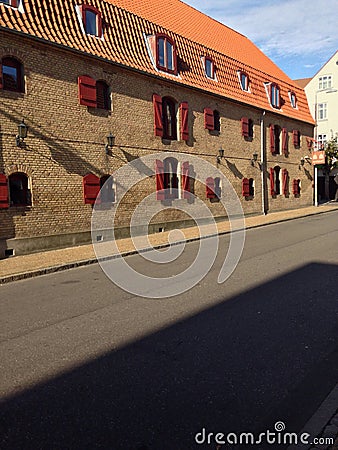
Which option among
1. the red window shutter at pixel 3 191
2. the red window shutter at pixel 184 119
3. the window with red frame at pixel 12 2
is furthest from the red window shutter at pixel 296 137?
the red window shutter at pixel 3 191

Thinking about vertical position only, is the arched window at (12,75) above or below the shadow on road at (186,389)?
above

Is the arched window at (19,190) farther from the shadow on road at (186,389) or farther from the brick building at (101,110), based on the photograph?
the shadow on road at (186,389)

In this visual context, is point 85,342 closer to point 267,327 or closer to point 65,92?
point 267,327

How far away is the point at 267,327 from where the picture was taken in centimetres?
493

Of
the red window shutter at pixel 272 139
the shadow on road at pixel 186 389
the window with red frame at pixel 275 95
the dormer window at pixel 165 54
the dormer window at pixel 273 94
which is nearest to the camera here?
the shadow on road at pixel 186 389

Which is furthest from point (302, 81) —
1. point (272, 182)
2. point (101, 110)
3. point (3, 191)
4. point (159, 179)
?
point (3, 191)

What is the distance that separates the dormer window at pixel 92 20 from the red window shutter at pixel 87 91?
1936mm

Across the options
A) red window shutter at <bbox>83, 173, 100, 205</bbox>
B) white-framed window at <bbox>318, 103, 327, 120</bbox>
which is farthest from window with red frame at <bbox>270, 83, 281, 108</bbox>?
white-framed window at <bbox>318, 103, 327, 120</bbox>

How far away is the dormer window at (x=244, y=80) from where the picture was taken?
21.2 metres

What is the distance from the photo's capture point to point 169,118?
1670 cm

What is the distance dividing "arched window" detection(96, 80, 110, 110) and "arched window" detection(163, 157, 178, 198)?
141 inches

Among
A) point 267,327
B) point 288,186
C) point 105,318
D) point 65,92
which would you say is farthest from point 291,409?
point 288,186

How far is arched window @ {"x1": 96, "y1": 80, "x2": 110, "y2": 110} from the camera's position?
13.7m

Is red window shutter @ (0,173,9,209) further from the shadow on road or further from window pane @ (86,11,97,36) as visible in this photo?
the shadow on road
